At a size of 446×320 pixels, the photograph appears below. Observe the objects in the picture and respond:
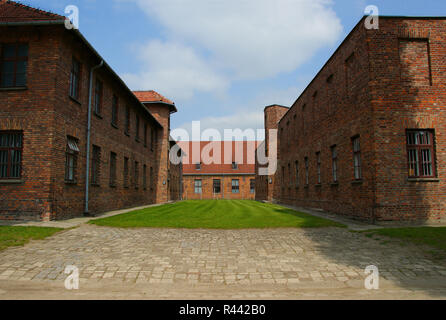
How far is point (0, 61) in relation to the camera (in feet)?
37.4

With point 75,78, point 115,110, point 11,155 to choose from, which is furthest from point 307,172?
point 11,155

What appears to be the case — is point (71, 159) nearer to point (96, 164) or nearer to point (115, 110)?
point (96, 164)

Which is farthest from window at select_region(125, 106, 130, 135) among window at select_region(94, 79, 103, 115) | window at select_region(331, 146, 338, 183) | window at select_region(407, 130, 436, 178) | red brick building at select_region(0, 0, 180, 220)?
window at select_region(407, 130, 436, 178)

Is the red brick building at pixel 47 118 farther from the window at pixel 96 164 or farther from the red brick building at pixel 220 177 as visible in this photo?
the red brick building at pixel 220 177

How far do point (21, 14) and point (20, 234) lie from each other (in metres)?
8.51

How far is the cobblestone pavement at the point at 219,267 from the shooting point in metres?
4.25

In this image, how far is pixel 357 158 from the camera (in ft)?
41.2

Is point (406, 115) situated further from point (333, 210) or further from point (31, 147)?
point (31, 147)

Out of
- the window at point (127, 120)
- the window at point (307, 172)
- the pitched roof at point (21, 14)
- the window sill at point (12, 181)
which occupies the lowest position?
the window sill at point (12, 181)

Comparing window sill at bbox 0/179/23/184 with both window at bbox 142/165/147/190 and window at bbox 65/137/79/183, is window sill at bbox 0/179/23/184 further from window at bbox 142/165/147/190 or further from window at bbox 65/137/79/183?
window at bbox 142/165/147/190

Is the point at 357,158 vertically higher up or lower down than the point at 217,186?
higher up

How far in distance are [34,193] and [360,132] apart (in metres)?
12.0

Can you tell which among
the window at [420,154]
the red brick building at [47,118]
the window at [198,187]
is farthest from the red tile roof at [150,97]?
the window at [420,154]

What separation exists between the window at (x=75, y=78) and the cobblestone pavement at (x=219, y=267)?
695 centimetres
